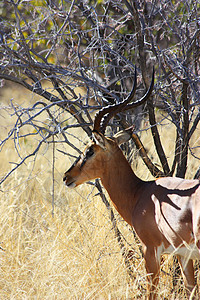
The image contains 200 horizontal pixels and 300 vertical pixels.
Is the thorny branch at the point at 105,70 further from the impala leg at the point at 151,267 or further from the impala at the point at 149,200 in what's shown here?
the impala leg at the point at 151,267

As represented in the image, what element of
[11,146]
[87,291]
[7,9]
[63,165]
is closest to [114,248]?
[87,291]

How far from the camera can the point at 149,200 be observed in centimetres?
325

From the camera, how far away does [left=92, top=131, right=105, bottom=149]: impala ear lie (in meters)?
3.26

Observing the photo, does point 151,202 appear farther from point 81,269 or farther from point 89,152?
point 81,269

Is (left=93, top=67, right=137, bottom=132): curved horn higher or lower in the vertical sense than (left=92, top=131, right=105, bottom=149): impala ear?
higher

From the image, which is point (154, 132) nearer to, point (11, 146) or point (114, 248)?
point (114, 248)

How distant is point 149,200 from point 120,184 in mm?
366

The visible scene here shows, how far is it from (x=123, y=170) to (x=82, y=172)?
1.24ft

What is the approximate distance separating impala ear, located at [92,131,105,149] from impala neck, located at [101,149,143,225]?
0.23 m

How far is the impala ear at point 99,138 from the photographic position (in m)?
3.26

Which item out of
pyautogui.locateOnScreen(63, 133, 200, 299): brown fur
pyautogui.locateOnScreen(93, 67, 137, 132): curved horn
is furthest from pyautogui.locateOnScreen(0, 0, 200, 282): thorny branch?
pyautogui.locateOnScreen(63, 133, 200, 299): brown fur

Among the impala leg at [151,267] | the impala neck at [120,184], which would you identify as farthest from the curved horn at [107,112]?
the impala leg at [151,267]

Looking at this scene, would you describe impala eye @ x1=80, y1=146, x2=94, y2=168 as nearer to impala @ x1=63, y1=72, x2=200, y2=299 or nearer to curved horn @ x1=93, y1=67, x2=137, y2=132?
impala @ x1=63, y1=72, x2=200, y2=299

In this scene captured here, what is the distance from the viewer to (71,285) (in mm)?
3346
